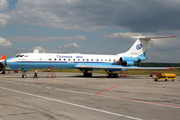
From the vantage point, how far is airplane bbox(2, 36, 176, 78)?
2919 centimetres

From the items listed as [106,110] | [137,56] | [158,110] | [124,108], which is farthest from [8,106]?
[137,56]

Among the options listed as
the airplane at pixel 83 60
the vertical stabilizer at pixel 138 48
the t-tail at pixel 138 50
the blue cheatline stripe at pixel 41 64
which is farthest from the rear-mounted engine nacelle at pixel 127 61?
the blue cheatline stripe at pixel 41 64

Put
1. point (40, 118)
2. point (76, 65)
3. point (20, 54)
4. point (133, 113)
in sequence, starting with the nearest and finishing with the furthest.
Answer: point (40, 118), point (133, 113), point (20, 54), point (76, 65)

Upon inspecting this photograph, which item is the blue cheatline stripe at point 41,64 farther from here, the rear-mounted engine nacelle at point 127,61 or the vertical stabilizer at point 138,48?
the vertical stabilizer at point 138,48

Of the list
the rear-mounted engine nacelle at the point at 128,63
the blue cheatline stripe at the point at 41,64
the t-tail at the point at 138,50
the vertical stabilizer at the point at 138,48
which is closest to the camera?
the blue cheatline stripe at the point at 41,64

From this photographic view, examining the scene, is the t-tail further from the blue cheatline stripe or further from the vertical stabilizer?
the blue cheatline stripe

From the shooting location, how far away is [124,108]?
869cm

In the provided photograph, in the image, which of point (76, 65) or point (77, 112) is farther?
point (76, 65)

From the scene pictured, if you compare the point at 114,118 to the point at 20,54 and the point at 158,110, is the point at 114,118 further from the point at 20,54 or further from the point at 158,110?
the point at 20,54

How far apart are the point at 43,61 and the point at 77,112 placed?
2311 centimetres

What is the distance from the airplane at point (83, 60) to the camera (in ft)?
95.8

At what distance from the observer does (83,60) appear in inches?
1275

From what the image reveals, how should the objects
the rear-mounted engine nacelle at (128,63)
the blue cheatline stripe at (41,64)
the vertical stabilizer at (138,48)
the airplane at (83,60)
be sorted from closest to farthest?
the blue cheatline stripe at (41,64)
the airplane at (83,60)
the rear-mounted engine nacelle at (128,63)
the vertical stabilizer at (138,48)

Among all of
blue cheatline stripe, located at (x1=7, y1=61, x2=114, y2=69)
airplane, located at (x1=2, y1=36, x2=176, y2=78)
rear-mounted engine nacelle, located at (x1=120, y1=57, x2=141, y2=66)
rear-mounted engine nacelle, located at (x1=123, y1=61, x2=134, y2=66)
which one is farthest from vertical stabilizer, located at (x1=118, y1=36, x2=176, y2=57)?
blue cheatline stripe, located at (x1=7, y1=61, x2=114, y2=69)
